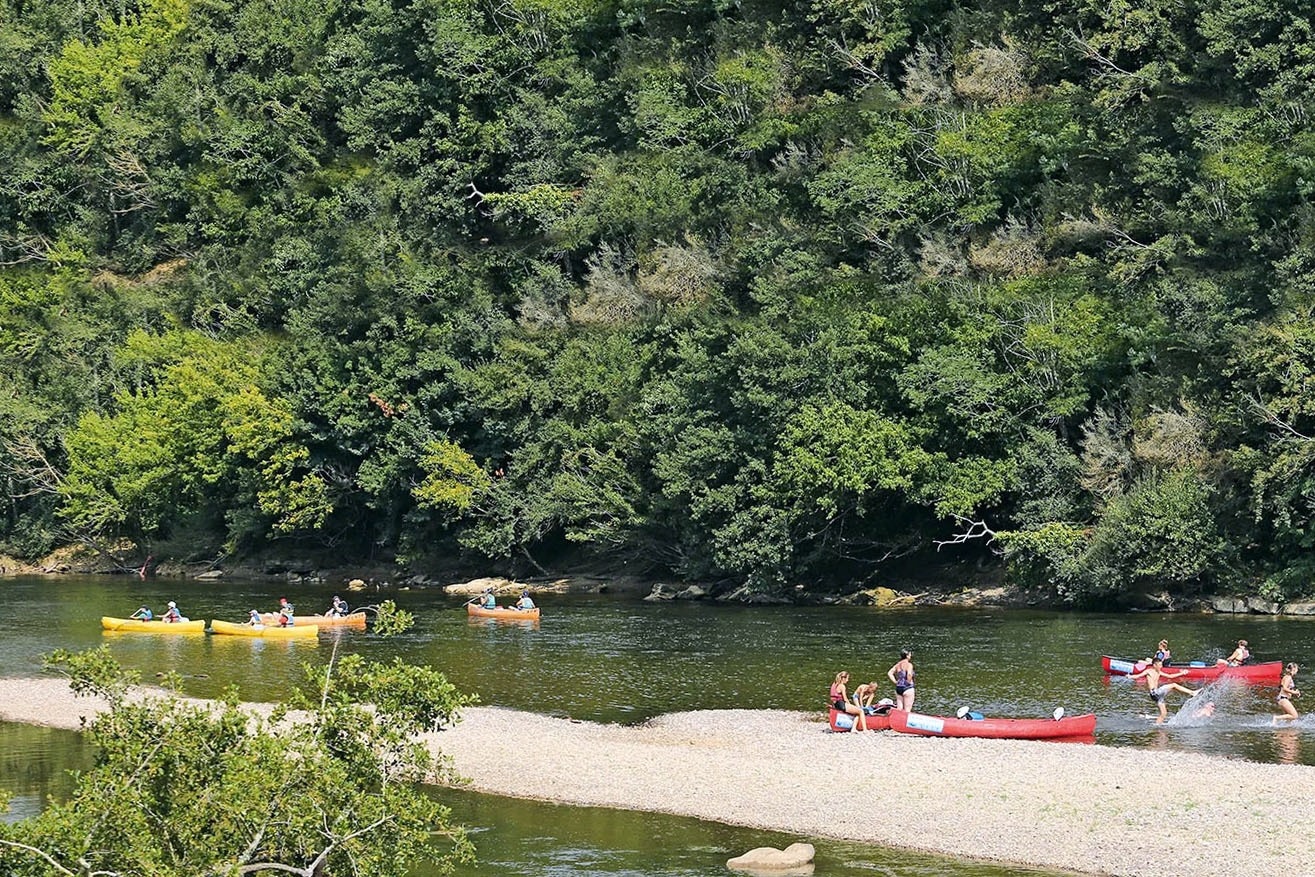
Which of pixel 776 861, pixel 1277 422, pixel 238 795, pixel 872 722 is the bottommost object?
pixel 776 861

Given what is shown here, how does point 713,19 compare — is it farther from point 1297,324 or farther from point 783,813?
point 783,813

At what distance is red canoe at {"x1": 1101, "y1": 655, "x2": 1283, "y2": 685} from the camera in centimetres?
4875

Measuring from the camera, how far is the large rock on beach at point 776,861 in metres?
31.0

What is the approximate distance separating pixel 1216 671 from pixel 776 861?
22014 mm

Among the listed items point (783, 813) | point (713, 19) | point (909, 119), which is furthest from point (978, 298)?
point (783, 813)

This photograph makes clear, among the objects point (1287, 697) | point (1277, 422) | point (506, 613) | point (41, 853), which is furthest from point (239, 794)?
point (1277, 422)

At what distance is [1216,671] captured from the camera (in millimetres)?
48812

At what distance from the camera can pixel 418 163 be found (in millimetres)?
92625

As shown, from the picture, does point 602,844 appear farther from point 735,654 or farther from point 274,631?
point 274,631

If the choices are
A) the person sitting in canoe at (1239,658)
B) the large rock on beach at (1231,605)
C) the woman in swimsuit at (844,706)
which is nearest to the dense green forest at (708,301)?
the large rock on beach at (1231,605)

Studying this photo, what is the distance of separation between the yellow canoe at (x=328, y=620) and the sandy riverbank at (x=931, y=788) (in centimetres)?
2073

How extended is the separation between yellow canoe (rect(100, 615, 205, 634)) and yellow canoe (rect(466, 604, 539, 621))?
10451mm

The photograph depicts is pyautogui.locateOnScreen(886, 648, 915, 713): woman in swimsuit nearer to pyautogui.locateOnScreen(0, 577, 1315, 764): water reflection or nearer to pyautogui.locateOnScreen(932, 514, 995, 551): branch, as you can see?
pyautogui.locateOnScreen(0, 577, 1315, 764): water reflection

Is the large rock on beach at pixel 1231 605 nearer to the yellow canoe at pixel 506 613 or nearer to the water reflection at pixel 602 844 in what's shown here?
the yellow canoe at pixel 506 613
